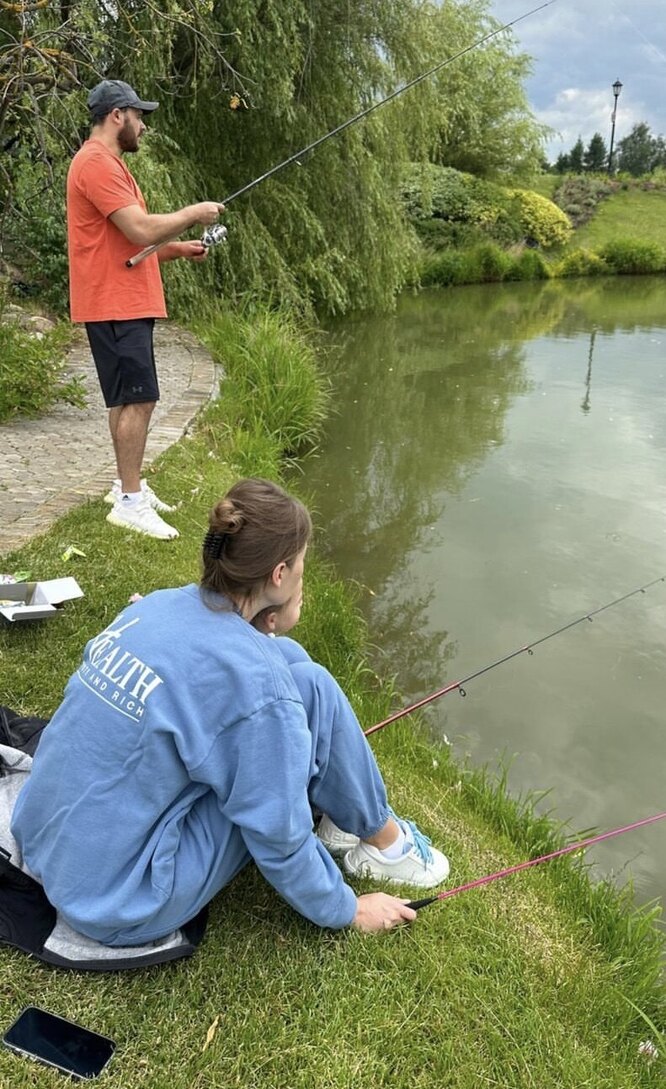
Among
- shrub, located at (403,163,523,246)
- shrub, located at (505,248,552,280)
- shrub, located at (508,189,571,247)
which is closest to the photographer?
shrub, located at (403,163,523,246)

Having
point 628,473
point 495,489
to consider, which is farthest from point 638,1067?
point 628,473

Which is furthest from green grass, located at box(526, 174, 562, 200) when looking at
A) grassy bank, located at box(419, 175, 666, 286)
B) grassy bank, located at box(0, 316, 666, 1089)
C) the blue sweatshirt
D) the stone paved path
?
the blue sweatshirt

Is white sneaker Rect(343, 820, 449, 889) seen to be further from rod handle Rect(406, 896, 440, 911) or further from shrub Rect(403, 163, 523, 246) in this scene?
shrub Rect(403, 163, 523, 246)

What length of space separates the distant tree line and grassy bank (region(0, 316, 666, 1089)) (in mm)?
42819

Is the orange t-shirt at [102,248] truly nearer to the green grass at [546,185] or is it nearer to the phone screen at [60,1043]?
the phone screen at [60,1043]

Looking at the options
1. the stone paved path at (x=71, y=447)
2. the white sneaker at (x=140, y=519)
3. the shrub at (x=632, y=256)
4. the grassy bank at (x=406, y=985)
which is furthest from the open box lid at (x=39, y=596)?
the shrub at (x=632, y=256)

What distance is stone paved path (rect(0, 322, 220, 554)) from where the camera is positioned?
4023 mm

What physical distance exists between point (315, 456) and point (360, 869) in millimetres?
5105

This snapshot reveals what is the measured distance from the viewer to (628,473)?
6594 mm

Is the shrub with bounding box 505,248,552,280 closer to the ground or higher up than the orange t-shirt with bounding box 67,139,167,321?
closer to the ground

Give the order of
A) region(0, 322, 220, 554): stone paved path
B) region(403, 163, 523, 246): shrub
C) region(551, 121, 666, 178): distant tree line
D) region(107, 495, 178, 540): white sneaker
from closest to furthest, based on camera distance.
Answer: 1. region(107, 495, 178, 540): white sneaker
2. region(0, 322, 220, 554): stone paved path
3. region(403, 163, 523, 246): shrub
4. region(551, 121, 666, 178): distant tree line

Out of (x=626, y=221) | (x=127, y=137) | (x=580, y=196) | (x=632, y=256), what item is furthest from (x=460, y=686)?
(x=580, y=196)

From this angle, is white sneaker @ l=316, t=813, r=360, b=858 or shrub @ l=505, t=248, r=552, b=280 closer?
white sneaker @ l=316, t=813, r=360, b=858

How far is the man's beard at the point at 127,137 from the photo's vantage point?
327 cm
